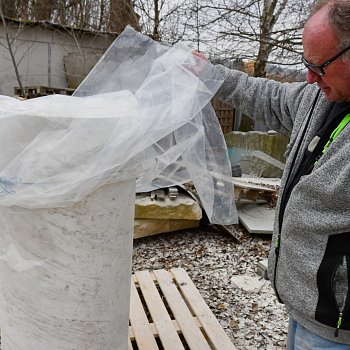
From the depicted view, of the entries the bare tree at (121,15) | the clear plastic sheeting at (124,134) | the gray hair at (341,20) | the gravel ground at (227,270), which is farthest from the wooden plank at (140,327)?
the bare tree at (121,15)

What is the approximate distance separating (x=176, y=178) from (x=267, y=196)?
2.58 m

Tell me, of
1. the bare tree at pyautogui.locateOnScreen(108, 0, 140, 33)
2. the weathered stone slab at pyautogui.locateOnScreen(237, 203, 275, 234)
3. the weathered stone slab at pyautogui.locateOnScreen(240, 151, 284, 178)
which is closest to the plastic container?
the weathered stone slab at pyautogui.locateOnScreen(237, 203, 275, 234)

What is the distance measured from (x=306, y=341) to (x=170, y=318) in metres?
1.02

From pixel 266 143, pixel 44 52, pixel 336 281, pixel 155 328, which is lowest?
pixel 155 328

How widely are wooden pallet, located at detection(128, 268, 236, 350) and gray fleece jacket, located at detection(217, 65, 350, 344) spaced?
0.83 meters

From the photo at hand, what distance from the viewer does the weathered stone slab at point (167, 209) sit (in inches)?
122

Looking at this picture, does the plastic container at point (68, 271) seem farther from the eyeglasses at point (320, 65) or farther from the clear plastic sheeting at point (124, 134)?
the eyeglasses at point (320, 65)

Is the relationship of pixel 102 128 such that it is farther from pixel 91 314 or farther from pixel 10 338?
pixel 10 338

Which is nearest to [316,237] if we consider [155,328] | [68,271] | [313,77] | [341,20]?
[313,77]

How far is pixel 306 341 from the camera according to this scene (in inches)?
43.7

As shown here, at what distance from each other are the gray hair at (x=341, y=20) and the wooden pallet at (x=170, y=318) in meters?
1.44

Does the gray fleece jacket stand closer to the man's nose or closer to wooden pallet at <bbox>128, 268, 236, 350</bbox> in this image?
the man's nose

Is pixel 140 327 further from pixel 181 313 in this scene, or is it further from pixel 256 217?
pixel 256 217

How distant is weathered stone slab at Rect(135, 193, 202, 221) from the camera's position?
10.2 ft
